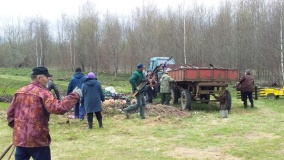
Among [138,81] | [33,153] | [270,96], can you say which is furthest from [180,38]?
[33,153]

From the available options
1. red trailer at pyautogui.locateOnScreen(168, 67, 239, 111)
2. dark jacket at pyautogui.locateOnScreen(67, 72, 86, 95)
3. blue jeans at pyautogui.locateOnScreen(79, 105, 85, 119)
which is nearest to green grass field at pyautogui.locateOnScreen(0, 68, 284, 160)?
blue jeans at pyautogui.locateOnScreen(79, 105, 85, 119)

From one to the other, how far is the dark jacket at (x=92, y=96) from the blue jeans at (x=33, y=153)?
4.98 meters

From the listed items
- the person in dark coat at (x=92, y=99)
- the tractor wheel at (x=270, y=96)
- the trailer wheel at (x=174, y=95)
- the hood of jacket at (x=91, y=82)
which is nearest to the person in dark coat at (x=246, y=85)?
the trailer wheel at (x=174, y=95)

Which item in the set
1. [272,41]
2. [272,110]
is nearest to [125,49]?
[272,41]

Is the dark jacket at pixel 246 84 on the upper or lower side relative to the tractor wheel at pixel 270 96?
upper

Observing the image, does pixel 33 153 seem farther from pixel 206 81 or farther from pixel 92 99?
pixel 206 81

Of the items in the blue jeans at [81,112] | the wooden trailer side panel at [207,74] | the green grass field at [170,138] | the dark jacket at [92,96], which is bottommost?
the green grass field at [170,138]

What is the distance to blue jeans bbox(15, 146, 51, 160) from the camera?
13.1 ft

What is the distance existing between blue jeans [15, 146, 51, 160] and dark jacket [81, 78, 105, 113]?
196 inches

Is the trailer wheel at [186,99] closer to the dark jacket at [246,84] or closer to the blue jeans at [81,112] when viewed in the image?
the dark jacket at [246,84]

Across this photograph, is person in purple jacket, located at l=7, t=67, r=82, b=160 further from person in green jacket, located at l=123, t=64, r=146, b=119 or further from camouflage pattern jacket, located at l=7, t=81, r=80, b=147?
person in green jacket, located at l=123, t=64, r=146, b=119

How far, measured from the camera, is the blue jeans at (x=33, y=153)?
398 centimetres

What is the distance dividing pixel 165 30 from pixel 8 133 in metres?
27.2

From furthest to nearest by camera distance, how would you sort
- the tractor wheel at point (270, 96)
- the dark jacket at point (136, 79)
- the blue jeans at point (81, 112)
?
the tractor wheel at point (270, 96), the blue jeans at point (81, 112), the dark jacket at point (136, 79)
